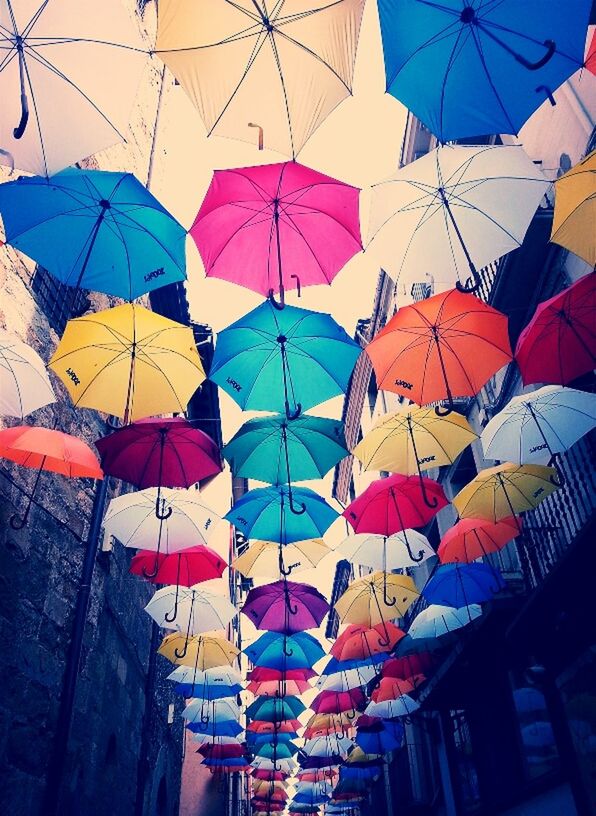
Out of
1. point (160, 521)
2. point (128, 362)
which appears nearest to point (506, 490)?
point (160, 521)

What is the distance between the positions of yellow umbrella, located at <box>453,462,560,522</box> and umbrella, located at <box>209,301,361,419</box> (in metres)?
2.32

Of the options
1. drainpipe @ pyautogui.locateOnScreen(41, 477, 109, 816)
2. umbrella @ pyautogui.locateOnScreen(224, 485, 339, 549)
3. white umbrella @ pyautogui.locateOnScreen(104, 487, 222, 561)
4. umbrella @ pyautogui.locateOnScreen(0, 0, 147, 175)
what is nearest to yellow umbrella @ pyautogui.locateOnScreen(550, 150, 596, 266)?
umbrella @ pyautogui.locateOnScreen(0, 0, 147, 175)

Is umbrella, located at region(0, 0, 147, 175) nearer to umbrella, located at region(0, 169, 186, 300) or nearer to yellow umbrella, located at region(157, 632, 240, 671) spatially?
umbrella, located at region(0, 169, 186, 300)

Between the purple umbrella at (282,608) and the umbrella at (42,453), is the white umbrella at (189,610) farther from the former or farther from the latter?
the umbrella at (42,453)

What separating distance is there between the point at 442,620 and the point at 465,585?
122 cm

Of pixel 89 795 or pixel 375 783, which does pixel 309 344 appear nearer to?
pixel 89 795

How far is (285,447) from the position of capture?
25.0ft

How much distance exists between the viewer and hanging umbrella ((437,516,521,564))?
808 cm

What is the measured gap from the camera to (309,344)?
6.39 m

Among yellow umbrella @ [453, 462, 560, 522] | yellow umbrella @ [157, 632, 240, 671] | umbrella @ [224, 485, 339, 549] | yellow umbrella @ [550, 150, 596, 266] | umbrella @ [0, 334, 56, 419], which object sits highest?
yellow umbrella @ [550, 150, 596, 266]

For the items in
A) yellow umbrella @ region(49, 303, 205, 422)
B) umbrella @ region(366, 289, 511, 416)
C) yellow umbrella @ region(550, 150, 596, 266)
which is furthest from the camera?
umbrella @ region(366, 289, 511, 416)

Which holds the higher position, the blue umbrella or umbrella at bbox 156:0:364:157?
umbrella at bbox 156:0:364:157

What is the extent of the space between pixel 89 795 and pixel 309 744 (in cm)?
1384

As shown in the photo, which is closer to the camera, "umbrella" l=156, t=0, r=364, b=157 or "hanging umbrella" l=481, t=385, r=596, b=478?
"umbrella" l=156, t=0, r=364, b=157
